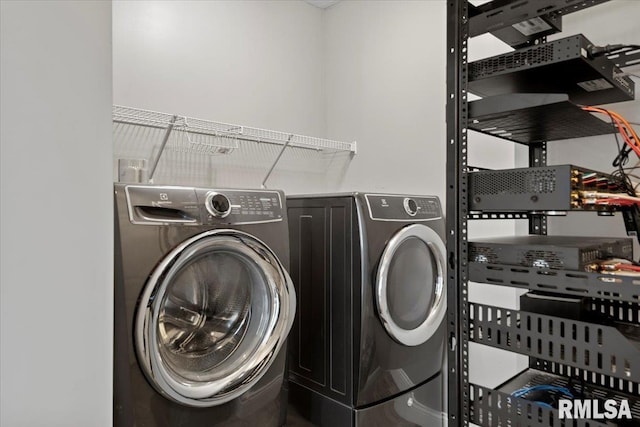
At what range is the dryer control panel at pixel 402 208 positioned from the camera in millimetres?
1876

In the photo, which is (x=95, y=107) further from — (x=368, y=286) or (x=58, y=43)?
(x=368, y=286)

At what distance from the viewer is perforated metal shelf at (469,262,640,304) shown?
854mm

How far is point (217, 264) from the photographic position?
5.27 ft

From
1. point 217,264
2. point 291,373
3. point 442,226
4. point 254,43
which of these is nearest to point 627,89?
point 442,226

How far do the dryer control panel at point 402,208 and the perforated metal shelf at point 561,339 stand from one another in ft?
2.83

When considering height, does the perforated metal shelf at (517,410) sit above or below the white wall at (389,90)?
below

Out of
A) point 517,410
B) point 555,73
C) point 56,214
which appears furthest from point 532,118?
point 56,214

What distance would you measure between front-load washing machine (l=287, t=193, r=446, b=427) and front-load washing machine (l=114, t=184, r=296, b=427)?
26cm

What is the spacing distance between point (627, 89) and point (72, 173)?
1.52m

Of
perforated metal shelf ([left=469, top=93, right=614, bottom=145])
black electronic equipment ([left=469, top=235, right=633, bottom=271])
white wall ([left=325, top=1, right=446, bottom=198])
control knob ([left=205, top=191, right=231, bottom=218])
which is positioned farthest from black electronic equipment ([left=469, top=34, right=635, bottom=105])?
white wall ([left=325, top=1, right=446, bottom=198])

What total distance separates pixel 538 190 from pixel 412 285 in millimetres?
1114

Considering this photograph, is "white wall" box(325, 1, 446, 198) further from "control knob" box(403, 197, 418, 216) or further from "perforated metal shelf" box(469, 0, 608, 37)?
"perforated metal shelf" box(469, 0, 608, 37)


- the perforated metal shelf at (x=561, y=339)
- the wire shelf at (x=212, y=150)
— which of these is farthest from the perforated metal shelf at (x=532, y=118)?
the wire shelf at (x=212, y=150)

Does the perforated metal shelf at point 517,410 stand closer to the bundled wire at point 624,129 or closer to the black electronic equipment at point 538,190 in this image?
Answer: the black electronic equipment at point 538,190
